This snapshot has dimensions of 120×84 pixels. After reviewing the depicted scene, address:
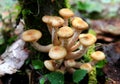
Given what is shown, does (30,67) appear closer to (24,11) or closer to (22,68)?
(22,68)

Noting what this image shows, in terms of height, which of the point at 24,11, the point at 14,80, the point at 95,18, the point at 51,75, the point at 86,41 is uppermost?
the point at 24,11

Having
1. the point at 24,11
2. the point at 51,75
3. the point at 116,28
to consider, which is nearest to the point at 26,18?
the point at 24,11

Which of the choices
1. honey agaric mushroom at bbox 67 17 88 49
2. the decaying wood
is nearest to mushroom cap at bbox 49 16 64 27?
honey agaric mushroom at bbox 67 17 88 49

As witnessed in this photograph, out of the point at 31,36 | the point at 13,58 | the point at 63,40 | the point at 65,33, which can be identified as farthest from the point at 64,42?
the point at 13,58

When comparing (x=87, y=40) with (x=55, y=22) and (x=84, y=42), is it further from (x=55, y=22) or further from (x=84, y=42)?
(x=55, y=22)

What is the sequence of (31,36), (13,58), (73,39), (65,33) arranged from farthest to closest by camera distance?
(13,58), (73,39), (31,36), (65,33)

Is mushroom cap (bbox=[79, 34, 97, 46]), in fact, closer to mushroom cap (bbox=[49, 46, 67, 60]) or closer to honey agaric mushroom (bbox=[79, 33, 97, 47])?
honey agaric mushroom (bbox=[79, 33, 97, 47])

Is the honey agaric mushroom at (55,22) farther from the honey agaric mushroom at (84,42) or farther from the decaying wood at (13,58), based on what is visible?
the decaying wood at (13,58)
